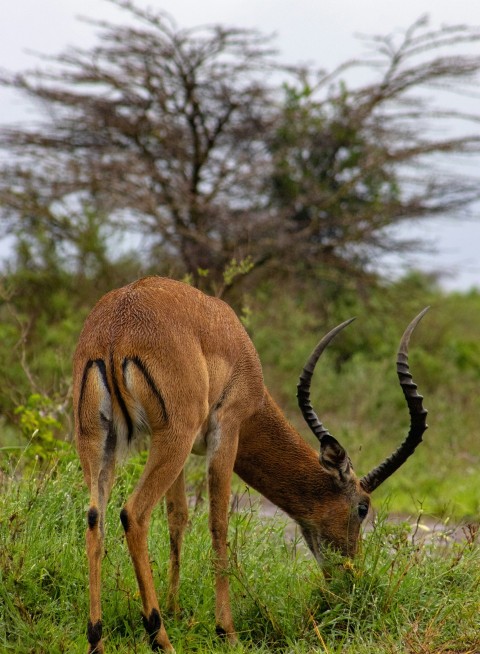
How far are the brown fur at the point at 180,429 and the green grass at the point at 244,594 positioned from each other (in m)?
0.19

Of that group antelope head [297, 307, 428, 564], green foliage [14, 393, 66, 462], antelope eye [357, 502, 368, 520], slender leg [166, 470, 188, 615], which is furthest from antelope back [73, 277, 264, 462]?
green foliage [14, 393, 66, 462]

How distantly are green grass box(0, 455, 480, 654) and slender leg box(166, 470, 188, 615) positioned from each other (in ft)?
0.37

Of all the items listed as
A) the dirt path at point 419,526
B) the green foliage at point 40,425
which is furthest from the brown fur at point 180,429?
the green foliage at point 40,425

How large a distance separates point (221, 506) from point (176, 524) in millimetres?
446

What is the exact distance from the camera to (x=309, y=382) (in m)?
5.93

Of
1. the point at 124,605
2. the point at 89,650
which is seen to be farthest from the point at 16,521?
the point at 89,650

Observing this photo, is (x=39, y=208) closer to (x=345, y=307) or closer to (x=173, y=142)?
(x=173, y=142)

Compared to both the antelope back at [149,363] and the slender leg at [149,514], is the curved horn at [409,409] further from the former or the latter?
the slender leg at [149,514]

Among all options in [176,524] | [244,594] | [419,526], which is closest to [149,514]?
[176,524]

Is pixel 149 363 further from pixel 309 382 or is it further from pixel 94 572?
pixel 309 382

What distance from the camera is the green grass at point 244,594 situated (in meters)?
5.16

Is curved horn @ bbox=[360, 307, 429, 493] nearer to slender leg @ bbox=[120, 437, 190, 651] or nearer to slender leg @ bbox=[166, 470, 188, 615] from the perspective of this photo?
slender leg @ bbox=[166, 470, 188, 615]

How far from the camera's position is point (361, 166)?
1939cm

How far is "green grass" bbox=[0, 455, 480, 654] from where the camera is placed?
16.9ft
